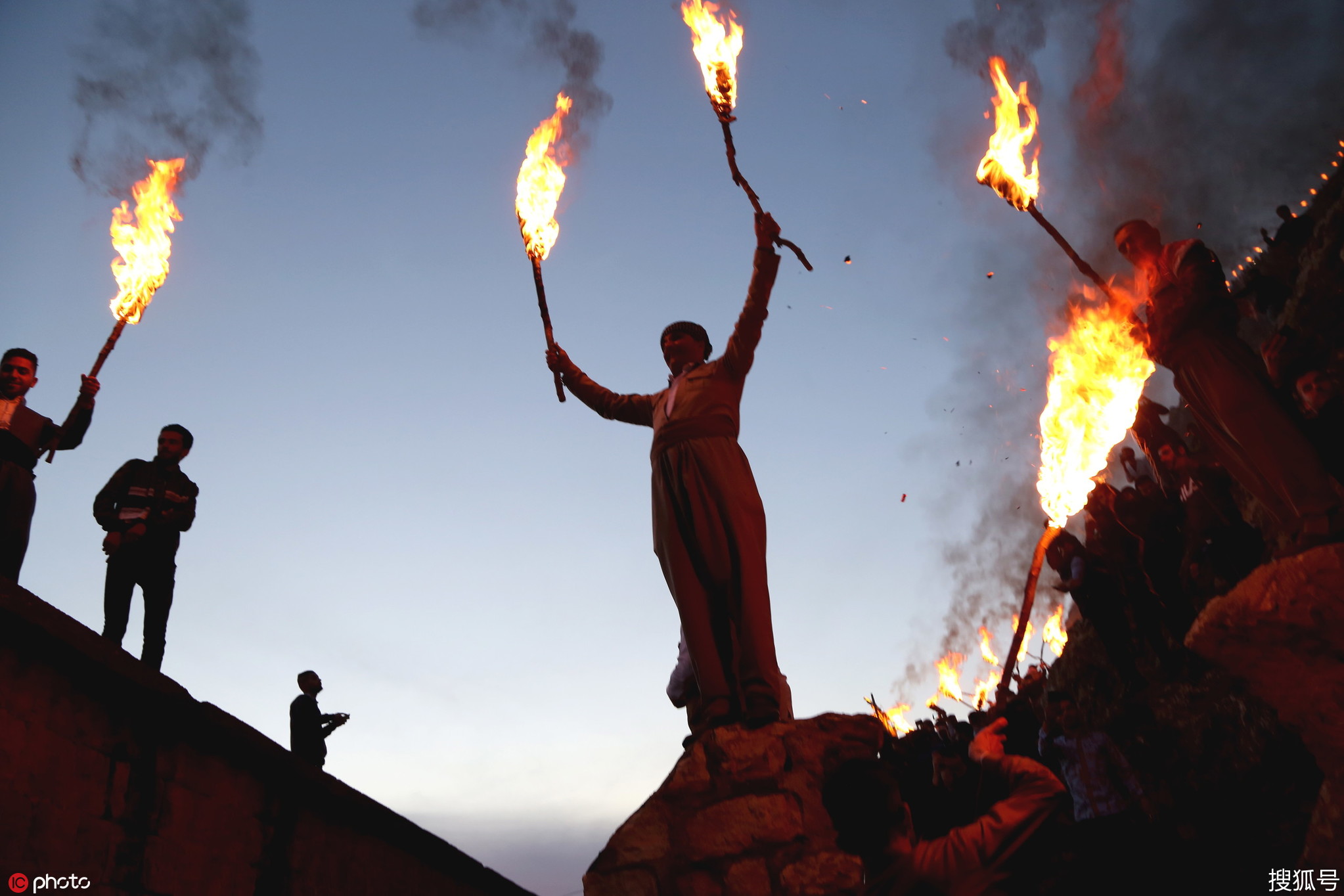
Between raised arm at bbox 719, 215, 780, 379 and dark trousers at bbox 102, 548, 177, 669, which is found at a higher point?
raised arm at bbox 719, 215, 780, 379

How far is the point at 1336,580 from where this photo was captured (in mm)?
3713

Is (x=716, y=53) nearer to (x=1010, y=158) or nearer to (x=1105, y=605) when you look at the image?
(x=1010, y=158)

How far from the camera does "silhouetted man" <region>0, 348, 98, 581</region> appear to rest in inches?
203

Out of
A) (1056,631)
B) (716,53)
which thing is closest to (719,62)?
(716,53)

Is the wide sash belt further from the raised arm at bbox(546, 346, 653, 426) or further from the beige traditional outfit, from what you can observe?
the raised arm at bbox(546, 346, 653, 426)

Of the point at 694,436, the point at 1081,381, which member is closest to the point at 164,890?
the point at 694,436

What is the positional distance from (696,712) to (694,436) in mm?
1612

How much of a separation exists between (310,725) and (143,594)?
1779mm

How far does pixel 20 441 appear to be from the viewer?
5445mm

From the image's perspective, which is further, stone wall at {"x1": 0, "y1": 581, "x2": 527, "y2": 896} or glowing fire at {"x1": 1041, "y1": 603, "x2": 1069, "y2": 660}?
glowing fire at {"x1": 1041, "y1": 603, "x2": 1069, "y2": 660}

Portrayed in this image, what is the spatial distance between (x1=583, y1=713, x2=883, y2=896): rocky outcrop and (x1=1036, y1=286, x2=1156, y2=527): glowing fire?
3.50 m

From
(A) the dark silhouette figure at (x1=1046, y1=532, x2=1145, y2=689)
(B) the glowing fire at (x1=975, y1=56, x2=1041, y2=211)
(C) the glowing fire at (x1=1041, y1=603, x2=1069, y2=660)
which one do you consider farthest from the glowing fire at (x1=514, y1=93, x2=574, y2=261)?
(C) the glowing fire at (x1=1041, y1=603, x2=1069, y2=660)

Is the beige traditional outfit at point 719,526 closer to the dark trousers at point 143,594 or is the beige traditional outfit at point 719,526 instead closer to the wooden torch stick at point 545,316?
the wooden torch stick at point 545,316

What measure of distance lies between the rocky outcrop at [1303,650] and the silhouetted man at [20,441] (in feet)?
21.3
